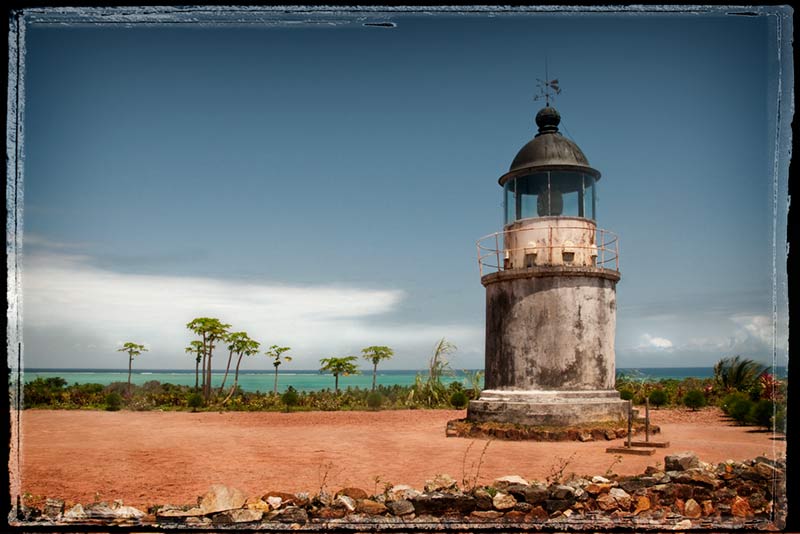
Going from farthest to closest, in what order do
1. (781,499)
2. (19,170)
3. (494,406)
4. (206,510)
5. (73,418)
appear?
(73,418) → (494,406) → (206,510) → (781,499) → (19,170)

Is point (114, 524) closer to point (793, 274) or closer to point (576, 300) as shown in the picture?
point (793, 274)

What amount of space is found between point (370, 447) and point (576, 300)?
5305 mm

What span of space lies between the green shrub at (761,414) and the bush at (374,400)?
11338mm

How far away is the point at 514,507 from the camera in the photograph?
236 inches

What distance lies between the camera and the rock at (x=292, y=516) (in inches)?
209

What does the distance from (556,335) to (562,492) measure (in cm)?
748

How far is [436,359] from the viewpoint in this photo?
2145 cm

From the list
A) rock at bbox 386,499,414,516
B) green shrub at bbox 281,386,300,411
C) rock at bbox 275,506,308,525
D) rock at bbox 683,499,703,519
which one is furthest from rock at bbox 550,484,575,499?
green shrub at bbox 281,386,300,411

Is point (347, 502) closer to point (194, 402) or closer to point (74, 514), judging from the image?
point (74, 514)

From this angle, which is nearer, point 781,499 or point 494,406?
point 781,499

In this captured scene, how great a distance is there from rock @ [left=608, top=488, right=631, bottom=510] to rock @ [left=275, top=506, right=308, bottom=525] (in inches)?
116

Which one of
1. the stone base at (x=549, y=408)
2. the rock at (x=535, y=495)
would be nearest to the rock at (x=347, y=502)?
the rock at (x=535, y=495)

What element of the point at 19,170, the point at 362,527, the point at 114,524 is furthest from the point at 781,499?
the point at 19,170

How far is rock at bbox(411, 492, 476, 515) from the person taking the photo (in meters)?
5.81
